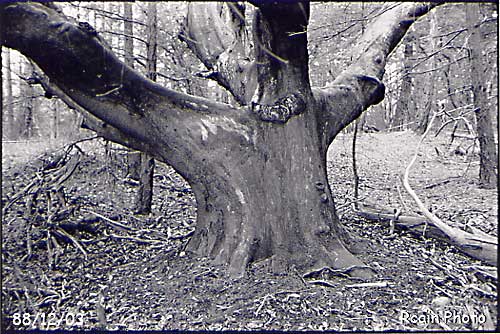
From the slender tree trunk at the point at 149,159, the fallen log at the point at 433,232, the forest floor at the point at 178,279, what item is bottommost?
the forest floor at the point at 178,279

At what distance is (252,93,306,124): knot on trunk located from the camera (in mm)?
4262

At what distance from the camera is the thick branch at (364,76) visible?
482cm

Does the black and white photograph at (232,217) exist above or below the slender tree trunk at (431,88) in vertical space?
below

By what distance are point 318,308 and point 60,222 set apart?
295cm

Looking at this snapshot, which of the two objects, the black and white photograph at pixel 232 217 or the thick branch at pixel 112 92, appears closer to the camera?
the thick branch at pixel 112 92

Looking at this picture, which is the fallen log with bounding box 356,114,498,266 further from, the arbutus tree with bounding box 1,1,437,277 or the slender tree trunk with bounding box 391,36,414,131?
the slender tree trunk with bounding box 391,36,414,131

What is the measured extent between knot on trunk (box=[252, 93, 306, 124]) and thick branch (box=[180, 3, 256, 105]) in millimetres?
604

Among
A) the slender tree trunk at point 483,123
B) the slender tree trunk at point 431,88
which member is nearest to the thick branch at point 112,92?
the slender tree trunk at point 483,123

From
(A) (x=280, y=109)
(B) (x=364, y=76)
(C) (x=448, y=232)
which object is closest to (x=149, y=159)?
(A) (x=280, y=109)

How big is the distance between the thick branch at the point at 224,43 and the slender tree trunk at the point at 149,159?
2.08 ft

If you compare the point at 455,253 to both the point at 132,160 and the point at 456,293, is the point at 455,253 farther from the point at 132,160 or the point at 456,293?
the point at 132,160

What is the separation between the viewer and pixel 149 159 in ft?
21.6

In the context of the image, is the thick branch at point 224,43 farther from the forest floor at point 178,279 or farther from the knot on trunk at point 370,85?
the forest floor at point 178,279

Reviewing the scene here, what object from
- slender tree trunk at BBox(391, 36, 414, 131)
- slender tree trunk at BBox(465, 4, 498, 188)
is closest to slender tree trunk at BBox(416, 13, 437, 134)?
slender tree trunk at BBox(391, 36, 414, 131)
